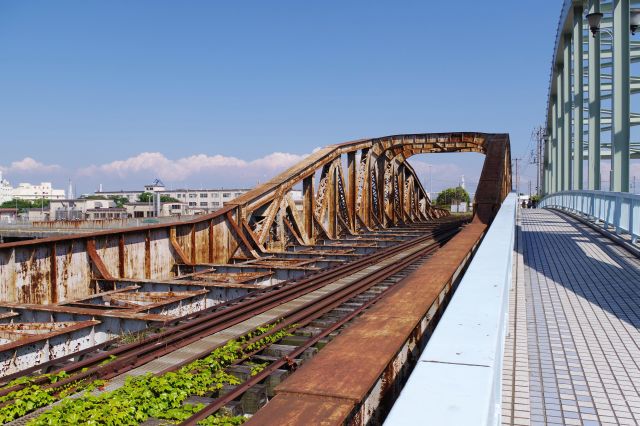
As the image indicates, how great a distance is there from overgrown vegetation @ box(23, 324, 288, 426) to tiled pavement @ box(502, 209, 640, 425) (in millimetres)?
2582

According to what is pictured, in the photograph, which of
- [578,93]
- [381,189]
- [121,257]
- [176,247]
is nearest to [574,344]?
[121,257]

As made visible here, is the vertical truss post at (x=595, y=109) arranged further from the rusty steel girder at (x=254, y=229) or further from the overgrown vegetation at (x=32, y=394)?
the overgrown vegetation at (x=32, y=394)

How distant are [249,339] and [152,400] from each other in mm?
2409

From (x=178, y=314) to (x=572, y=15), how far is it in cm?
3038

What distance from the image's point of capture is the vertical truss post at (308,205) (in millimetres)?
20188

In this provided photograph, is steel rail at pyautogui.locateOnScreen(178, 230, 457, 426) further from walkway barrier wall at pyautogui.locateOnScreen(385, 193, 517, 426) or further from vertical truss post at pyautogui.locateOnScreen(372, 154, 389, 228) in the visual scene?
vertical truss post at pyautogui.locateOnScreen(372, 154, 389, 228)

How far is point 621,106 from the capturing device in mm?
16719

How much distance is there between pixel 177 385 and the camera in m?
5.50

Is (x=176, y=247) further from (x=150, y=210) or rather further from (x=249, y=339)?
(x=150, y=210)

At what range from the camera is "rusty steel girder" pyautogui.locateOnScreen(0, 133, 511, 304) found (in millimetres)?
10492

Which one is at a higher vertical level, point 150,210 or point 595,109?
point 595,109

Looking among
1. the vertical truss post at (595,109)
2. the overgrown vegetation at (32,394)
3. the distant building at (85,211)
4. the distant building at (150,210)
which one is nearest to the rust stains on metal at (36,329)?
the overgrown vegetation at (32,394)

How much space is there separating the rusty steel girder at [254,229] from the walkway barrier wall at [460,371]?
31.0 ft

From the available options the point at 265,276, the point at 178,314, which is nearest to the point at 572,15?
the point at 265,276
